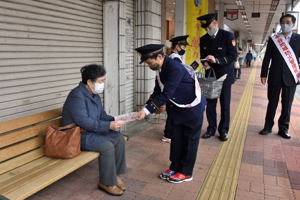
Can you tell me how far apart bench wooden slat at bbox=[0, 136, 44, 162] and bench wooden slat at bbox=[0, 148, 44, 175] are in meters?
0.04

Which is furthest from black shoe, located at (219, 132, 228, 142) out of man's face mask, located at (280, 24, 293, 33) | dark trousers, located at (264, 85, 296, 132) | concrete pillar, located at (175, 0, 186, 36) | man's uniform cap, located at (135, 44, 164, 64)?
concrete pillar, located at (175, 0, 186, 36)

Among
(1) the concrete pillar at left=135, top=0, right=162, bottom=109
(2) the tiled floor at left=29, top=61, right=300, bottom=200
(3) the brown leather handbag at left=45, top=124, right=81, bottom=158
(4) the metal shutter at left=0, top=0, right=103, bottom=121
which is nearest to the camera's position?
(3) the brown leather handbag at left=45, top=124, right=81, bottom=158

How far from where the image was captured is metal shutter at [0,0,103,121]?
327 centimetres

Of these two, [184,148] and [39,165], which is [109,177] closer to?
[39,165]

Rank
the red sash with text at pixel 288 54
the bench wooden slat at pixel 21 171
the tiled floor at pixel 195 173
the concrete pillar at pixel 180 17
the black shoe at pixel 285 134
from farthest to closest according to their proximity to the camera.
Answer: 1. the concrete pillar at pixel 180 17
2. the black shoe at pixel 285 134
3. the red sash with text at pixel 288 54
4. the tiled floor at pixel 195 173
5. the bench wooden slat at pixel 21 171

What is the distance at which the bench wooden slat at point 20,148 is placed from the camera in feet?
9.09

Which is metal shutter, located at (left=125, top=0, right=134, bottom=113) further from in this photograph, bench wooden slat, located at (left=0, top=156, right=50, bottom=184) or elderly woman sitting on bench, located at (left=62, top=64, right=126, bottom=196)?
bench wooden slat, located at (left=0, top=156, right=50, bottom=184)

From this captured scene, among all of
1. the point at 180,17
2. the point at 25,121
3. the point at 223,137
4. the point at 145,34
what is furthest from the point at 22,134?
the point at 180,17

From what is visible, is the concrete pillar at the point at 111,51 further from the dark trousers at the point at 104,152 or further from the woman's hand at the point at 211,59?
the dark trousers at the point at 104,152

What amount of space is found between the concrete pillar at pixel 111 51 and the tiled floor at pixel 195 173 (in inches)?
28.5

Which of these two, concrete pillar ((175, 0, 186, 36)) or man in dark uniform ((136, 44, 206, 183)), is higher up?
concrete pillar ((175, 0, 186, 36))

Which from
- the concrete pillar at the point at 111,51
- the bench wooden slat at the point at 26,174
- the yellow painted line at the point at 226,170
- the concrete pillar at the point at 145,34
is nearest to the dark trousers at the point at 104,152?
the bench wooden slat at the point at 26,174

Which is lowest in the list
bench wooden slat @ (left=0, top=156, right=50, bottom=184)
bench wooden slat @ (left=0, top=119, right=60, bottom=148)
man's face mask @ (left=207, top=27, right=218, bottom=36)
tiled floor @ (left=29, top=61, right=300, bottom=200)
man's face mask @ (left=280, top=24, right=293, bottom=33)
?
tiled floor @ (left=29, top=61, right=300, bottom=200)

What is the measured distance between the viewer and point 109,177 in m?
3.00
